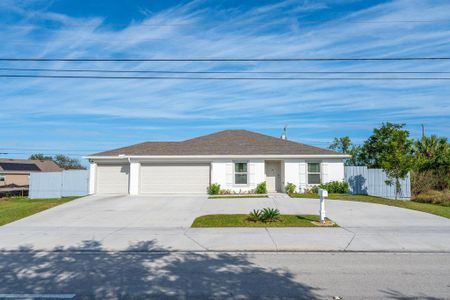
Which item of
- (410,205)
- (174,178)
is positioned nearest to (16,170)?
(174,178)

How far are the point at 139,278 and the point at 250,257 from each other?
265 centimetres

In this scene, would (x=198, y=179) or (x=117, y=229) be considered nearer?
(x=117, y=229)

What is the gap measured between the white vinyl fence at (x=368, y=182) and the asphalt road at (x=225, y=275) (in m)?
15.3

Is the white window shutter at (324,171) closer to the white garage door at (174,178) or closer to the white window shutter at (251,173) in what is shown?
the white window shutter at (251,173)

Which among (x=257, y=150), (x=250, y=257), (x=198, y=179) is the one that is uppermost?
(x=257, y=150)

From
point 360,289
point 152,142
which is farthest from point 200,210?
point 152,142

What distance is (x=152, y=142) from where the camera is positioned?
2731 cm

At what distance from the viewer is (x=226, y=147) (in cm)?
2345

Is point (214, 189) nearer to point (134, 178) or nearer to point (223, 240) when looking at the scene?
point (134, 178)

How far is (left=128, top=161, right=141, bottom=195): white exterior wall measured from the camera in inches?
855

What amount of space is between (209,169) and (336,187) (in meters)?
8.51

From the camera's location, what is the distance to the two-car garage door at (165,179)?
2217cm

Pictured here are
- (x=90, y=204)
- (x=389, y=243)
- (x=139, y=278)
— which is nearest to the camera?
(x=139, y=278)

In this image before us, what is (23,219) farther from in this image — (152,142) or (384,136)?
(384,136)
